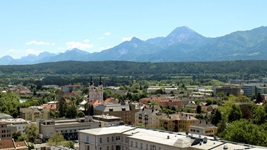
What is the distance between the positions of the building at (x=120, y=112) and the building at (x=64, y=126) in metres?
10.8

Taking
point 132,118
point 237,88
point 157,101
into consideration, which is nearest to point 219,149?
point 132,118

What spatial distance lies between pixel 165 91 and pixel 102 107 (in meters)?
72.1

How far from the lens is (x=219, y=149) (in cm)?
3378

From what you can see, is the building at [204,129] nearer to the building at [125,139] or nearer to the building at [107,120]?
the building at [107,120]

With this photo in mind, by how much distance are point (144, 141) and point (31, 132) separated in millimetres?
30311

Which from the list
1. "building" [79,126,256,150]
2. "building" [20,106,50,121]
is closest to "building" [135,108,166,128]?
"building" [20,106,50,121]

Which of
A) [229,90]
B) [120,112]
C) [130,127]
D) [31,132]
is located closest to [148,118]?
[120,112]

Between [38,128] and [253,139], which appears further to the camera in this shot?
[38,128]

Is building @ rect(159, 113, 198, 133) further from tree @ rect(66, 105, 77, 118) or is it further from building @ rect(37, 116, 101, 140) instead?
tree @ rect(66, 105, 77, 118)

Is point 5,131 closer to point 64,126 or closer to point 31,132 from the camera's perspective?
point 31,132

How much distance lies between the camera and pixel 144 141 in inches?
1519

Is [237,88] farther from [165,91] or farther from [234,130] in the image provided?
[234,130]

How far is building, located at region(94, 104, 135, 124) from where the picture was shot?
79975 millimetres

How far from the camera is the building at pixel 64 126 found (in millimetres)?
66188
